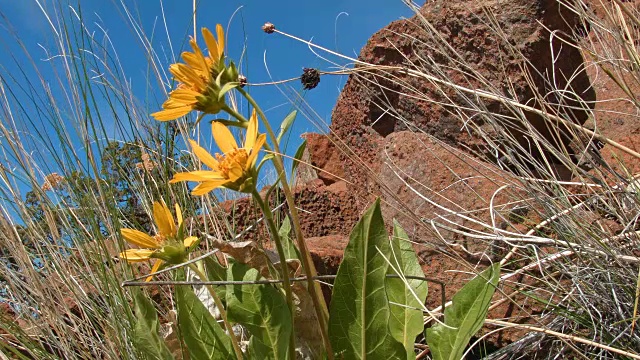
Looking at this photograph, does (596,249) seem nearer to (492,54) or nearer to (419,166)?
(419,166)

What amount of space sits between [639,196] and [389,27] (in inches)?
52.0

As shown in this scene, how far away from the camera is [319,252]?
1.86 m

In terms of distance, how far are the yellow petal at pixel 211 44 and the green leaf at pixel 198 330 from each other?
43 centimetres

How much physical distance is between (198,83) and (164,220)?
266 mm

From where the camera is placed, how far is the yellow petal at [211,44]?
0.99 m

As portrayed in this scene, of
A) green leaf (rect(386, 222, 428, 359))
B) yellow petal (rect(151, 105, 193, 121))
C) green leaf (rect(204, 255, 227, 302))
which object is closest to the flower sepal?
green leaf (rect(204, 255, 227, 302))

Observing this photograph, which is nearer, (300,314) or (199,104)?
(199,104)

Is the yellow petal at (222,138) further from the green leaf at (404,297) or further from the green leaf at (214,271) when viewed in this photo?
the green leaf at (404,297)

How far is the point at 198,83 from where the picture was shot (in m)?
1.01

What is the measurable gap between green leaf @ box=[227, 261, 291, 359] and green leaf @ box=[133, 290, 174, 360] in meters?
0.15

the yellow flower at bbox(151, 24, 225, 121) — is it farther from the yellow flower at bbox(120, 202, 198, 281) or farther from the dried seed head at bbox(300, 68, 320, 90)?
the dried seed head at bbox(300, 68, 320, 90)

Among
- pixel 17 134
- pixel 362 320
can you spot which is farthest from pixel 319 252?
pixel 17 134

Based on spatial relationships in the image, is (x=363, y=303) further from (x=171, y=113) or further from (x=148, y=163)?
(x=148, y=163)

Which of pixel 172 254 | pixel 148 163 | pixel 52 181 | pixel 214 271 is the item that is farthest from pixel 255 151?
pixel 148 163
